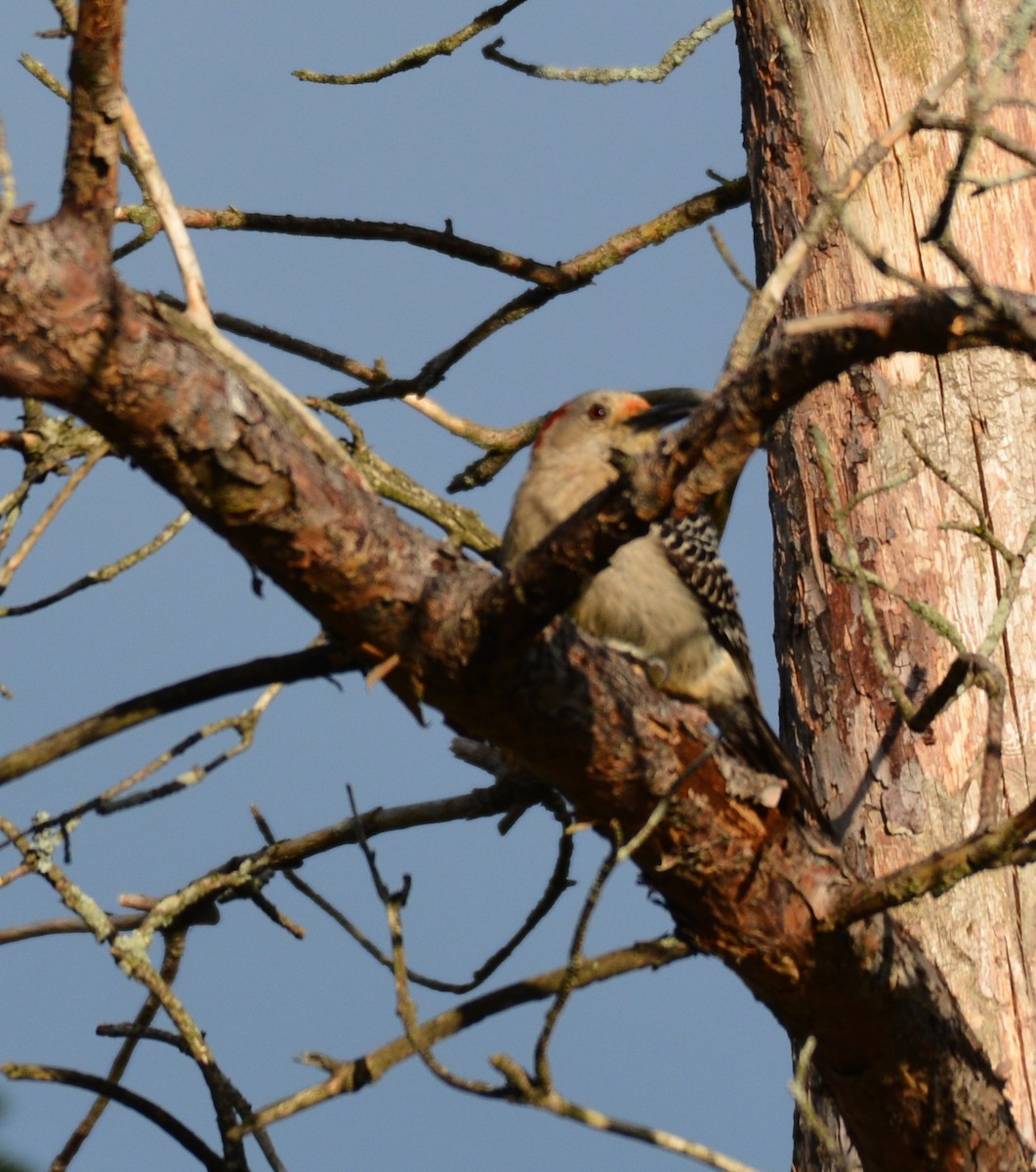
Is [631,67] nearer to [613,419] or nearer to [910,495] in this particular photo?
[613,419]

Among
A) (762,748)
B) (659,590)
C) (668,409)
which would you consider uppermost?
(668,409)

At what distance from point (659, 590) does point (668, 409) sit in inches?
37.1

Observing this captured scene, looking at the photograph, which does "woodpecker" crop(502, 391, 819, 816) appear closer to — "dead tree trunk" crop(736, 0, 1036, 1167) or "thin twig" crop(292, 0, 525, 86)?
"dead tree trunk" crop(736, 0, 1036, 1167)

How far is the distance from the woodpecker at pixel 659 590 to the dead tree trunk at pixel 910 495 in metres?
0.32

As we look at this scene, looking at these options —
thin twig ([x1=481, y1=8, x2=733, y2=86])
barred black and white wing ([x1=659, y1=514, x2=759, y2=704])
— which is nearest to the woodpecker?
barred black and white wing ([x1=659, y1=514, x2=759, y2=704])

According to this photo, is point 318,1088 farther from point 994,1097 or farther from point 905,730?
point 905,730

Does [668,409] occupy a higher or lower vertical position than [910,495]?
higher

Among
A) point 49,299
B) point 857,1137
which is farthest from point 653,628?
point 49,299

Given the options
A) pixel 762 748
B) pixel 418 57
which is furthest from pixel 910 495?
pixel 418 57

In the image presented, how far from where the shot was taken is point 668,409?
534 centimetres

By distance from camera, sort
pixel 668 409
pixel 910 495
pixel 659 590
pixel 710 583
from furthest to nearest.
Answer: pixel 668 409 → pixel 710 583 → pixel 659 590 → pixel 910 495

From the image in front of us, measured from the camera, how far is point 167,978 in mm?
3656

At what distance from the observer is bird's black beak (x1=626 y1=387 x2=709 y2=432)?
5.30 m

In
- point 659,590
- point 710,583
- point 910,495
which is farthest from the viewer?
point 710,583
